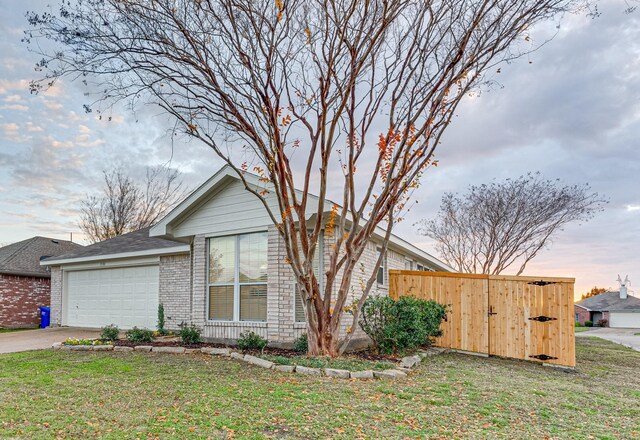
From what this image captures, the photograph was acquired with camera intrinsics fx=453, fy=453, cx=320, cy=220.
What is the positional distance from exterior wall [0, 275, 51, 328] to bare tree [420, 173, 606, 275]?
1948 centimetres

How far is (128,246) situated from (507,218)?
1605cm

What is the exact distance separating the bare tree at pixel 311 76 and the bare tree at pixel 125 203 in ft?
66.3

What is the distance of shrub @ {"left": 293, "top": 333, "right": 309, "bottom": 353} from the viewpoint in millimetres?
8805

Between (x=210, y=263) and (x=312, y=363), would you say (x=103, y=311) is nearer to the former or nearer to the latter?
(x=210, y=263)

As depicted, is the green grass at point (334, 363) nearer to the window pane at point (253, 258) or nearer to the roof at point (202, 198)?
the window pane at point (253, 258)

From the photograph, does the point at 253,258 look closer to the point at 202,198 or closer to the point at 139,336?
the point at 202,198

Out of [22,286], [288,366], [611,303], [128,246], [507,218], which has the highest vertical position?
[507,218]

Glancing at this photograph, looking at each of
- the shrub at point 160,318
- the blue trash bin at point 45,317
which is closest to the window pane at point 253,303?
the shrub at point 160,318

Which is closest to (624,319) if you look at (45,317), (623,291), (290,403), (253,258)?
(623,291)

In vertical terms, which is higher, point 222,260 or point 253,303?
point 222,260

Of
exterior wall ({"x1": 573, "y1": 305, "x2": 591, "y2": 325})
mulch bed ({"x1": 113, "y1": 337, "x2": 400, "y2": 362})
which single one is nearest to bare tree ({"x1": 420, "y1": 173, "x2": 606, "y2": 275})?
mulch bed ({"x1": 113, "y1": 337, "x2": 400, "y2": 362})

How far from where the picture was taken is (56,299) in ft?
56.4

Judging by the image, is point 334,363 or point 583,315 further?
point 583,315

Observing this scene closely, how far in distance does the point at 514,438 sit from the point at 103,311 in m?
14.7
